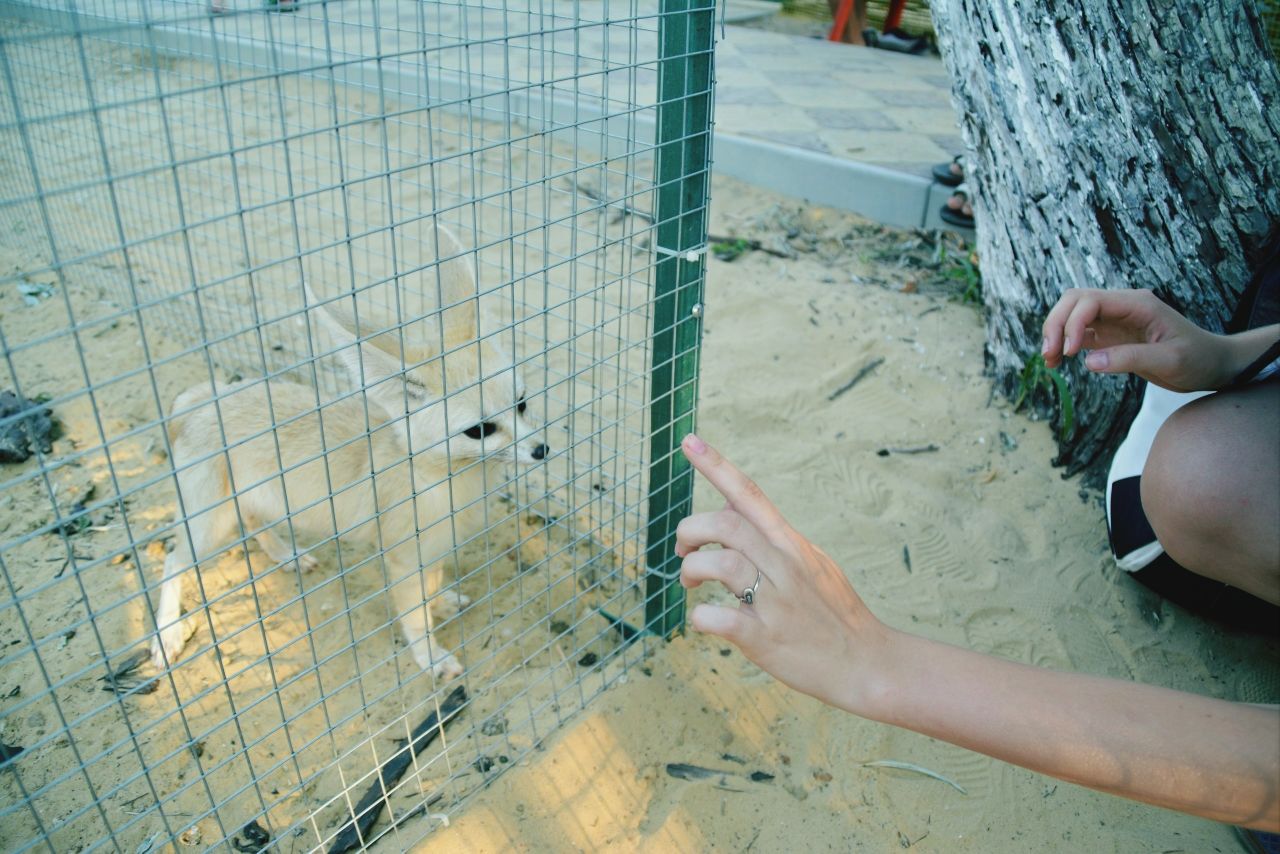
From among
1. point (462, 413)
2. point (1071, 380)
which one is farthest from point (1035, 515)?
point (462, 413)

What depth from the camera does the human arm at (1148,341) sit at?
85.9 inches

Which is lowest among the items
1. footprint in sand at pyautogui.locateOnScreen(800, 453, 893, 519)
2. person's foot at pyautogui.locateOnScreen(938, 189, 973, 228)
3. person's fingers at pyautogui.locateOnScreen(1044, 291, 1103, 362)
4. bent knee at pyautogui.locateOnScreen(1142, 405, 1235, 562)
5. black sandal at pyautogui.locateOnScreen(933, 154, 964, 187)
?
footprint in sand at pyautogui.locateOnScreen(800, 453, 893, 519)

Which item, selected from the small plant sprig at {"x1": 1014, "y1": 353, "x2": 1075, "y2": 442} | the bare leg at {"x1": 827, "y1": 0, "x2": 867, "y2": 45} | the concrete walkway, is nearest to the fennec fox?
the small plant sprig at {"x1": 1014, "y1": 353, "x2": 1075, "y2": 442}

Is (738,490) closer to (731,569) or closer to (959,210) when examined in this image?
(731,569)

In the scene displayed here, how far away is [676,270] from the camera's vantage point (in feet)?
7.03

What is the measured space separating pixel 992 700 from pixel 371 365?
143cm

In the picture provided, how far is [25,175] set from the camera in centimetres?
445


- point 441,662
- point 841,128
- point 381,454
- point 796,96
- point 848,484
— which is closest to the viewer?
point 441,662

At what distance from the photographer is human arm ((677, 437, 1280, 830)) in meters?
1.23

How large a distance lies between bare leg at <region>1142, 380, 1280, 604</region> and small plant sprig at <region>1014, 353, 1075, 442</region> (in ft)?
4.04

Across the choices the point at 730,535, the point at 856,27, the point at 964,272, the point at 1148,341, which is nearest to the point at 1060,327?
the point at 1148,341

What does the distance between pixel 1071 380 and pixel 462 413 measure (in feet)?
7.41

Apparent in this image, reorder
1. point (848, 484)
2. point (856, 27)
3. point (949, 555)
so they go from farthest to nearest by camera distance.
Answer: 1. point (856, 27)
2. point (848, 484)
3. point (949, 555)

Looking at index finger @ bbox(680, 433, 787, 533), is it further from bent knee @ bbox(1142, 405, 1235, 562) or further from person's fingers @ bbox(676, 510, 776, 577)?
bent knee @ bbox(1142, 405, 1235, 562)
